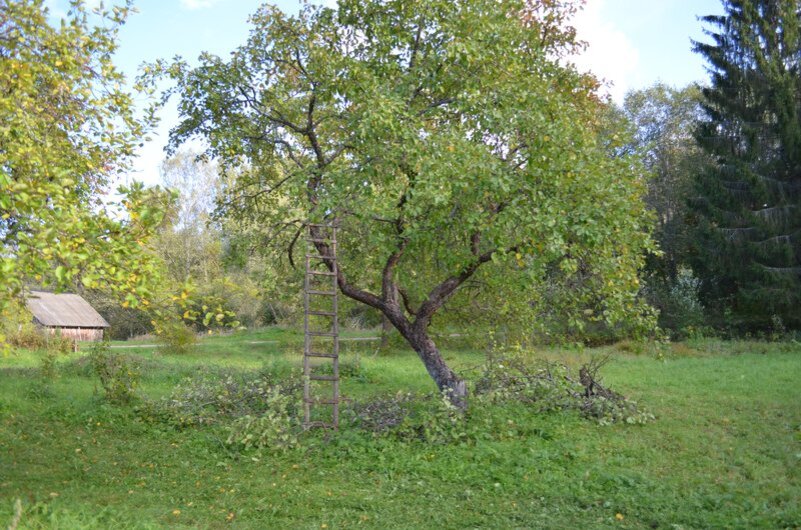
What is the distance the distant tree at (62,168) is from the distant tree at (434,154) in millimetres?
2142

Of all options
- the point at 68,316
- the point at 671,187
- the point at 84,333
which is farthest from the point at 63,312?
the point at 671,187

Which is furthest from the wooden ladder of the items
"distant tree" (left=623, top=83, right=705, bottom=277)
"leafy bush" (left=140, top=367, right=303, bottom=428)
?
"distant tree" (left=623, top=83, right=705, bottom=277)

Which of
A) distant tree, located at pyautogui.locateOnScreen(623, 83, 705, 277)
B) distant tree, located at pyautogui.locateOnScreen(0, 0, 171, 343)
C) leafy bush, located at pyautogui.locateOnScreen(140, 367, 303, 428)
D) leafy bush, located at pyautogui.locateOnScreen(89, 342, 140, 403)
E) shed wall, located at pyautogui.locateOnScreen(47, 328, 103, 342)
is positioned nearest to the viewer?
distant tree, located at pyautogui.locateOnScreen(0, 0, 171, 343)

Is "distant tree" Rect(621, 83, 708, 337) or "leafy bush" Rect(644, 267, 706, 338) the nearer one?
"leafy bush" Rect(644, 267, 706, 338)

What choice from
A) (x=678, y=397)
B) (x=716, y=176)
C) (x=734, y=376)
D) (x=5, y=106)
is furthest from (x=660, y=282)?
(x=5, y=106)

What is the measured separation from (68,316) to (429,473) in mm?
26450

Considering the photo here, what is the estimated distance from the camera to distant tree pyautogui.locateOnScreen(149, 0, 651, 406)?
10.0 metres

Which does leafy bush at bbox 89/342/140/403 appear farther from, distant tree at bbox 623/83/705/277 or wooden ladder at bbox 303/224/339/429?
distant tree at bbox 623/83/705/277

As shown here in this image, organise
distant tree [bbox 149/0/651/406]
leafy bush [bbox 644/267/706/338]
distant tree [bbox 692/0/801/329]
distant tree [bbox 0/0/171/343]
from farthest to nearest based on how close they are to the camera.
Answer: leafy bush [bbox 644/267/706/338] → distant tree [bbox 692/0/801/329] → distant tree [bbox 149/0/651/406] → distant tree [bbox 0/0/171/343]

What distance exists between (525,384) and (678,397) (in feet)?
11.9

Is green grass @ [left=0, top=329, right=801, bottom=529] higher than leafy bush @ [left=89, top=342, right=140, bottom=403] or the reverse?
the reverse

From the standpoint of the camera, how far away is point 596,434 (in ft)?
35.2

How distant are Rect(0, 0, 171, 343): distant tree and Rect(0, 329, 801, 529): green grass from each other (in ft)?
7.76

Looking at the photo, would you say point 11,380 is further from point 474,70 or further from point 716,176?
point 716,176
